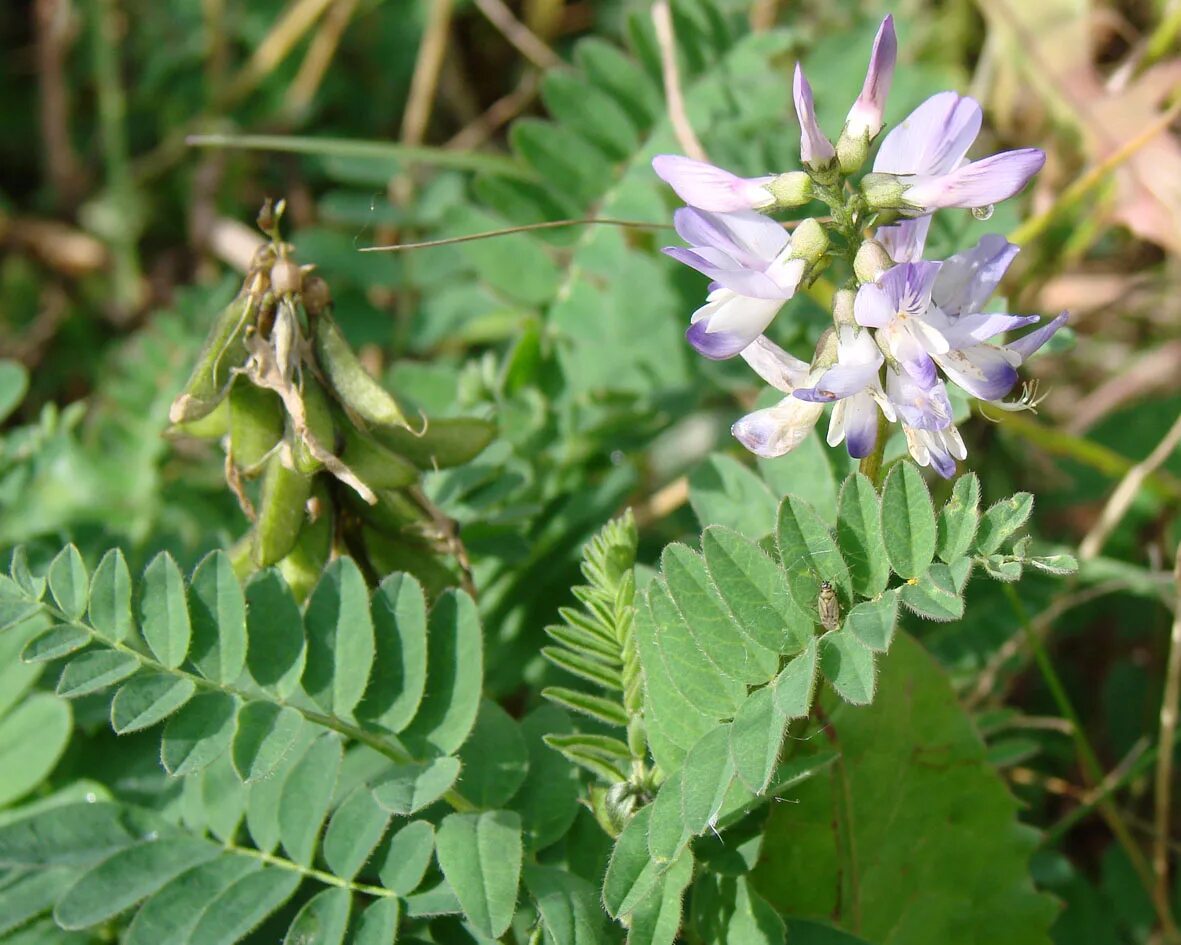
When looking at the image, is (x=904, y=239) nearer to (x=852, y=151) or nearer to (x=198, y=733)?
(x=852, y=151)

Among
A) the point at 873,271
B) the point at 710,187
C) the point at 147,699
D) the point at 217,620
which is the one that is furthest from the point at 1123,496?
the point at 147,699

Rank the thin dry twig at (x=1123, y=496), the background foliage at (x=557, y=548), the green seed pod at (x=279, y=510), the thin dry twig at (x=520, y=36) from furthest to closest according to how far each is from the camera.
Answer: the thin dry twig at (x=520, y=36), the thin dry twig at (x=1123, y=496), the green seed pod at (x=279, y=510), the background foliage at (x=557, y=548)

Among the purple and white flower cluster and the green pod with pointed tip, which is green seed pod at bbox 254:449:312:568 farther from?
the purple and white flower cluster

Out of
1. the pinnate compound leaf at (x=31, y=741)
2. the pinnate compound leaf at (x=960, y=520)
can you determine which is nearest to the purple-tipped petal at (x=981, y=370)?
the pinnate compound leaf at (x=960, y=520)

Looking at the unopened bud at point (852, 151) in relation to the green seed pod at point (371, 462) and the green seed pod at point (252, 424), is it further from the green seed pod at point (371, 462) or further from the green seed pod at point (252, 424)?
the green seed pod at point (252, 424)

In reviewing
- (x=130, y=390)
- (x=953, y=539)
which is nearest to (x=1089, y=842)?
(x=953, y=539)

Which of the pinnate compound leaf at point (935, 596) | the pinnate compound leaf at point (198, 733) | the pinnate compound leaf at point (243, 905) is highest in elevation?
the pinnate compound leaf at point (935, 596)

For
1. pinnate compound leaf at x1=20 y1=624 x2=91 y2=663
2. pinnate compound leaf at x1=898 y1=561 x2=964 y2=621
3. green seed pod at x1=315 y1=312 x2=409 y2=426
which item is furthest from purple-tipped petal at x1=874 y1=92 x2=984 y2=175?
pinnate compound leaf at x1=20 y1=624 x2=91 y2=663

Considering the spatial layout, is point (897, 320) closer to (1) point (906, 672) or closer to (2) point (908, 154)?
(2) point (908, 154)
